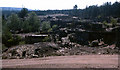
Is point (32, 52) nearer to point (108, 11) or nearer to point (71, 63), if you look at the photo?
point (71, 63)

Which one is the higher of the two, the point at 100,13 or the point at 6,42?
the point at 100,13

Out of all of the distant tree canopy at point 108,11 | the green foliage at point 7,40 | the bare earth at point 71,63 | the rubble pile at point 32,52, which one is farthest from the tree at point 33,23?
the distant tree canopy at point 108,11

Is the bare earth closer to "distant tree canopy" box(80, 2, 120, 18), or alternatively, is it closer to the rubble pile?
the rubble pile

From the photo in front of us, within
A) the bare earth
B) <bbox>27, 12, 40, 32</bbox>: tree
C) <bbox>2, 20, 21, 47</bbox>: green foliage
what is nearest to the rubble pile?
the bare earth

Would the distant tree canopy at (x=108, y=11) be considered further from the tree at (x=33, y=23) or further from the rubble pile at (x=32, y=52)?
the rubble pile at (x=32, y=52)

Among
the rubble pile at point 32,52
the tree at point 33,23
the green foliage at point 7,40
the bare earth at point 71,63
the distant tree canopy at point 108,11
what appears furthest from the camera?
the distant tree canopy at point 108,11

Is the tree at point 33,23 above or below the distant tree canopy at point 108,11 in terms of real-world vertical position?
below

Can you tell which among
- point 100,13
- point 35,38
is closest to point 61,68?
point 35,38

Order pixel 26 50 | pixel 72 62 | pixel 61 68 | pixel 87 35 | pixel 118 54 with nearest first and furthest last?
pixel 61 68, pixel 72 62, pixel 118 54, pixel 26 50, pixel 87 35

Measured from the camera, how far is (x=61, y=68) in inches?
443

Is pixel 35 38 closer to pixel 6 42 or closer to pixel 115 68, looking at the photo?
pixel 6 42

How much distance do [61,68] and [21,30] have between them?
35.4 m


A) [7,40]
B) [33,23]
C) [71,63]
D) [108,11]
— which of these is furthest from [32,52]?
[108,11]

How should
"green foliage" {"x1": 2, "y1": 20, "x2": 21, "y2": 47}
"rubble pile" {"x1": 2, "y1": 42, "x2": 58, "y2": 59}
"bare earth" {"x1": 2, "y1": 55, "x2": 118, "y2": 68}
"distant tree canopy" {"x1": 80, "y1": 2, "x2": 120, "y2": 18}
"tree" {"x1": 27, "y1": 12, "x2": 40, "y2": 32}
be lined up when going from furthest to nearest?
"distant tree canopy" {"x1": 80, "y1": 2, "x2": 120, "y2": 18}, "tree" {"x1": 27, "y1": 12, "x2": 40, "y2": 32}, "green foliage" {"x1": 2, "y1": 20, "x2": 21, "y2": 47}, "rubble pile" {"x1": 2, "y1": 42, "x2": 58, "y2": 59}, "bare earth" {"x1": 2, "y1": 55, "x2": 118, "y2": 68}
